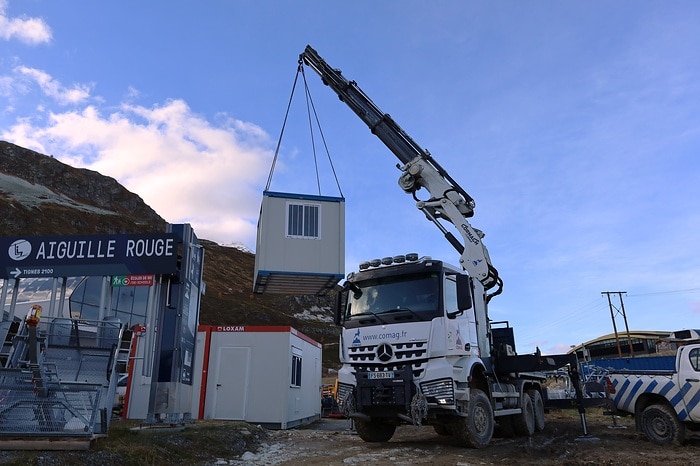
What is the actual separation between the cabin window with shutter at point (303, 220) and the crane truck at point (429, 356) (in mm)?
3219

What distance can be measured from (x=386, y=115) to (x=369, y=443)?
865 centimetres

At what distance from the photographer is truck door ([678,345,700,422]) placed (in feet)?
31.2

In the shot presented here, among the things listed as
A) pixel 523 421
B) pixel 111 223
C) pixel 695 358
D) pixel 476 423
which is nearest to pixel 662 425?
pixel 695 358

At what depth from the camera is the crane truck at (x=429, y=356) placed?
29.9 feet

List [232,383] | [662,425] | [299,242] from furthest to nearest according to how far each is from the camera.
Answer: [232,383]
[299,242]
[662,425]

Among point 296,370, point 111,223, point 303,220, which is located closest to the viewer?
point 303,220

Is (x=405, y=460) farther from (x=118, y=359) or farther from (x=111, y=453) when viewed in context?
(x=118, y=359)

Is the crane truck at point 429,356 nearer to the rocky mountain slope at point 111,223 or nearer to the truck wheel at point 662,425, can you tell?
the truck wheel at point 662,425

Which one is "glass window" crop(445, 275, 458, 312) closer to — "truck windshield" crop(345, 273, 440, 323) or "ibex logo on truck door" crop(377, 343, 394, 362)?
"truck windshield" crop(345, 273, 440, 323)

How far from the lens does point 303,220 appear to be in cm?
1384

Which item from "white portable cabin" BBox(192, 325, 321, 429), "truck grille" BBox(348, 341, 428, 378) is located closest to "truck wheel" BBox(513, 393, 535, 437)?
"truck grille" BBox(348, 341, 428, 378)

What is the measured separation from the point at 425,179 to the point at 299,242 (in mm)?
3693

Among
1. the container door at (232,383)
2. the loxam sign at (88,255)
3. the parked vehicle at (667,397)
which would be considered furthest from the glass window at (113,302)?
the parked vehicle at (667,397)

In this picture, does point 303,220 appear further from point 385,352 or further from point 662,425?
point 662,425
